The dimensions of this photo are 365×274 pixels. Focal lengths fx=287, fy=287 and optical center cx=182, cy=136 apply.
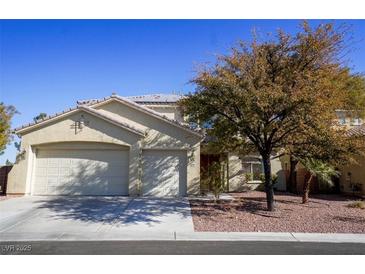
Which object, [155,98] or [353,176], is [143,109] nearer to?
[155,98]

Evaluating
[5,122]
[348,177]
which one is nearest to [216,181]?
[348,177]

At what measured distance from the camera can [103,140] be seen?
15234 millimetres

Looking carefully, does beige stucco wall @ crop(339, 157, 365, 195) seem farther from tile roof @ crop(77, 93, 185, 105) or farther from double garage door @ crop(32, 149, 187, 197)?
tile roof @ crop(77, 93, 185, 105)

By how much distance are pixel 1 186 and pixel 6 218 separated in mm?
6982

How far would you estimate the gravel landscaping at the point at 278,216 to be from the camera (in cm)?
963

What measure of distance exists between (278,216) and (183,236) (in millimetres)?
4636

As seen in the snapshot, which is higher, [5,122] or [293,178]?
[5,122]

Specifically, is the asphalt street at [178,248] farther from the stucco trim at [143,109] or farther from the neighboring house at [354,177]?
the neighboring house at [354,177]

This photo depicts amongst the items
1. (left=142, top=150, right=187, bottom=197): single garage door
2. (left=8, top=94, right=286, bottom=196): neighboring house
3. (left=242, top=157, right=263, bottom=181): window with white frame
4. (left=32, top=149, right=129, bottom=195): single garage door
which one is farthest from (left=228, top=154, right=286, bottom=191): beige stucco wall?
(left=32, top=149, right=129, bottom=195): single garage door

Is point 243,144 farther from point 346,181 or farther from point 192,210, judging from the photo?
point 346,181

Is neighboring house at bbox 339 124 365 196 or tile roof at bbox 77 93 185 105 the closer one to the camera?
neighboring house at bbox 339 124 365 196

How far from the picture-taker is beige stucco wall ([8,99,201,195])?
14.9m

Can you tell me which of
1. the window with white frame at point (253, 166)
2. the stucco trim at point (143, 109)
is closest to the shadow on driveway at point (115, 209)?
the stucco trim at point (143, 109)

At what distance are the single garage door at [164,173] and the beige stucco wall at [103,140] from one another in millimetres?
340
